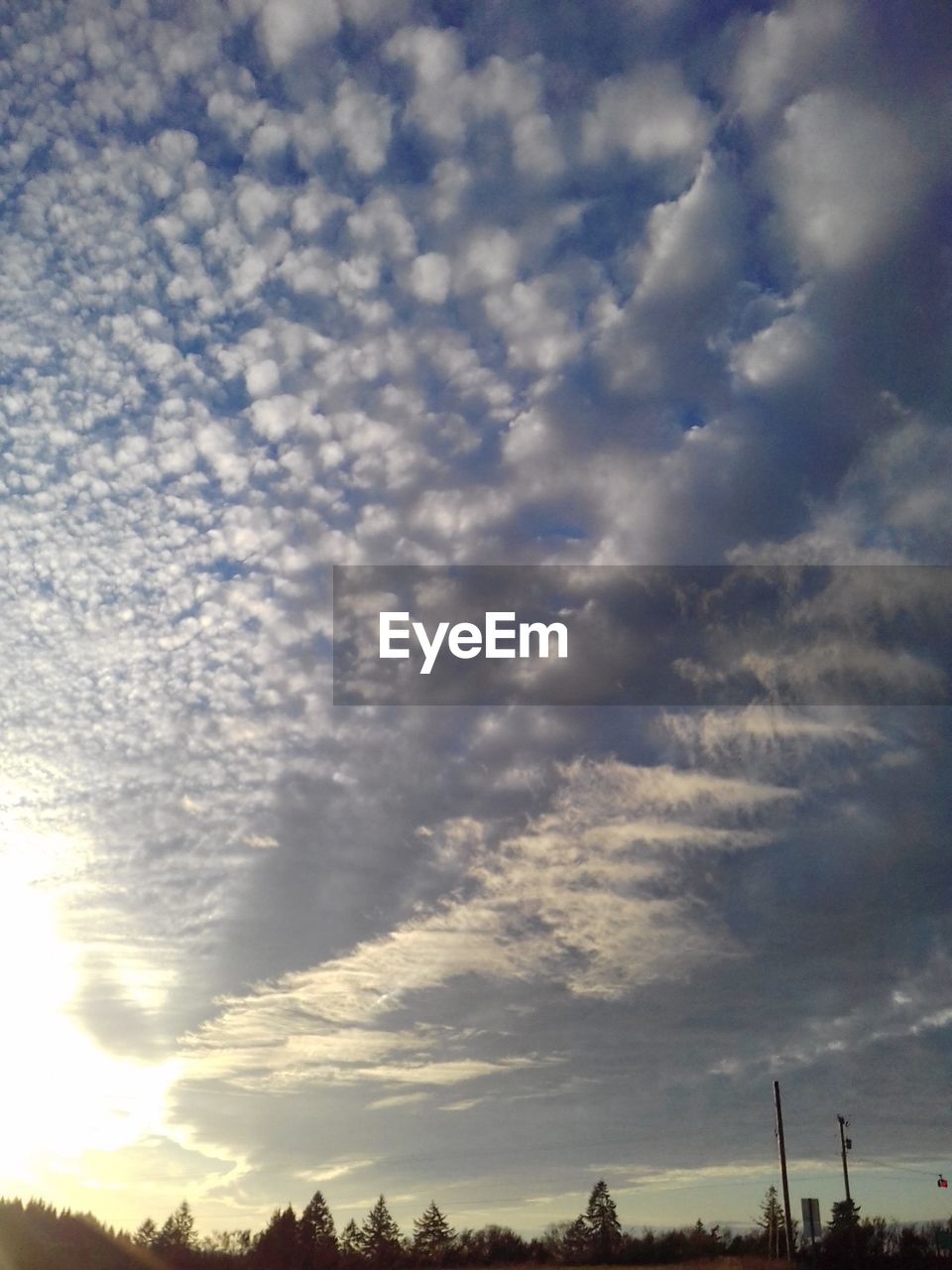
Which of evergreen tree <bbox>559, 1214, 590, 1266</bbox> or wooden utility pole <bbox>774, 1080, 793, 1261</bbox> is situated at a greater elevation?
wooden utility pole <bbox>774, 1080, 793, 1261</bbox>

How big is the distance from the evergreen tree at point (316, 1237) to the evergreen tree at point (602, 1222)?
1323 inches

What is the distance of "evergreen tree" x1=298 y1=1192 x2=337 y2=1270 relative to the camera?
401 feet

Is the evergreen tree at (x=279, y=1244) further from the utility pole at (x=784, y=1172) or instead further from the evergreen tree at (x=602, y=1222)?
the utility pole at (x=784, y=1172)

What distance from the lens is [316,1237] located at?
413 ft

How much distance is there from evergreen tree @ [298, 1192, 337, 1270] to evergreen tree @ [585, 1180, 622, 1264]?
3361 cm

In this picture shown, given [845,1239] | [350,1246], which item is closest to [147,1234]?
Answer: [350,1246]

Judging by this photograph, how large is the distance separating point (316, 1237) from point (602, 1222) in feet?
127

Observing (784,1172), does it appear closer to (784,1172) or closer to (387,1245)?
(784,1172)

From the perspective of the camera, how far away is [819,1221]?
133ft

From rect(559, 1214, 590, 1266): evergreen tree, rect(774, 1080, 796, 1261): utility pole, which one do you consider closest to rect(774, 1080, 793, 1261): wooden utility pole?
rect(774, 1080, 796, 1261): utility pole

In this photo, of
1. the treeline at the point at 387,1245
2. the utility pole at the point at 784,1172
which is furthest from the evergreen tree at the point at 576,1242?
the utility pole at the point at 784,1172

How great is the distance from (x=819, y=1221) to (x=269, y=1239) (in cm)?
10437

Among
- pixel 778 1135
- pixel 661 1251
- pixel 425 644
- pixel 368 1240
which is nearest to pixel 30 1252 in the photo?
pixel 368 1240

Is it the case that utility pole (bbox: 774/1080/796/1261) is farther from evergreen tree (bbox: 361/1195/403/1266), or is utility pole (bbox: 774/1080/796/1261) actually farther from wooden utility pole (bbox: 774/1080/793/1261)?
evergreen tree (bbox: 361/1195/403/1266)
